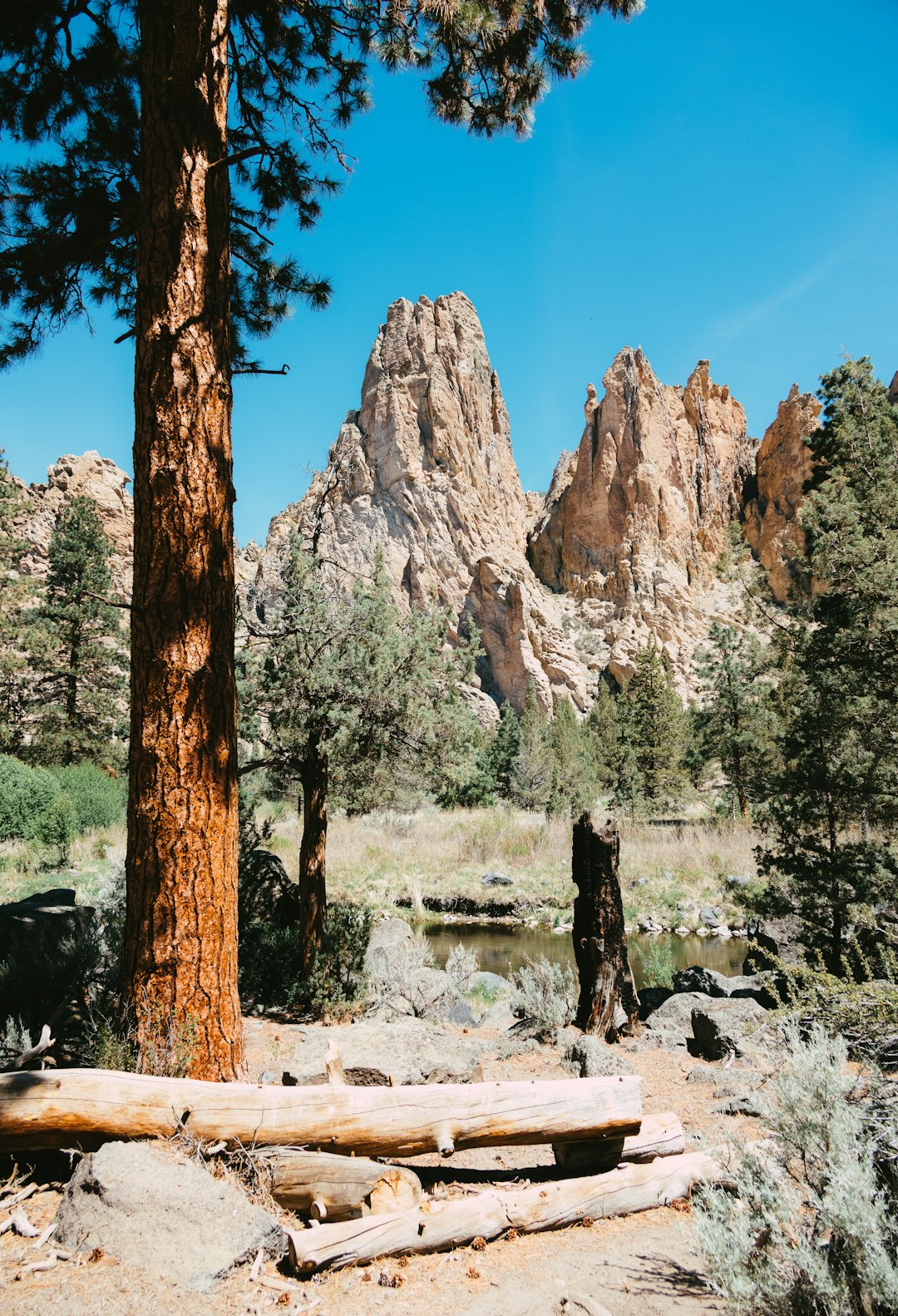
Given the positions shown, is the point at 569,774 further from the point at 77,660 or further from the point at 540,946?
the point at 77,660

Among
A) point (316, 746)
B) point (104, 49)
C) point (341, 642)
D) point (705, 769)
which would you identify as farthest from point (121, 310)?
point (705, 769)

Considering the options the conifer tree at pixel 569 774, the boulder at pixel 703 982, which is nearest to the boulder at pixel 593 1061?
the boulder at pixel 703 982

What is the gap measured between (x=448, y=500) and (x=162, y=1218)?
7694 centimetres

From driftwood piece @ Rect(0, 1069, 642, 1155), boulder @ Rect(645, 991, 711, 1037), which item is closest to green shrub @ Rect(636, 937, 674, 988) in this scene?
boulder @ Rect(645, 991, 711, 1037)

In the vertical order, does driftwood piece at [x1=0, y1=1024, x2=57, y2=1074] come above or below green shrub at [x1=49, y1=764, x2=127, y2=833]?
below

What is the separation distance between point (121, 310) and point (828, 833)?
8379mm

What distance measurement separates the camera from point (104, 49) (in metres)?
5.15

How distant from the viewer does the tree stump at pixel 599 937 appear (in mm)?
6145

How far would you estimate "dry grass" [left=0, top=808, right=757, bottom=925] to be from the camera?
15273 millimetres

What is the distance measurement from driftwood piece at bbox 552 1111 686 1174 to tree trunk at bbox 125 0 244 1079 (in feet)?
5.05

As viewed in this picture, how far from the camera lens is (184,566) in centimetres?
358

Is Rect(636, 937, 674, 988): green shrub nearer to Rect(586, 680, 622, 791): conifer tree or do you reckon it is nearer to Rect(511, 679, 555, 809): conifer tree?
Rect(511, 679, 555, 809): conifer tree

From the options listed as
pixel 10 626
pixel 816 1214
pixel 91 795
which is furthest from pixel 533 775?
pixel 816 1214

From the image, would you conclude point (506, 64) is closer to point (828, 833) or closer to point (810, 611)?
point (810, 611)
